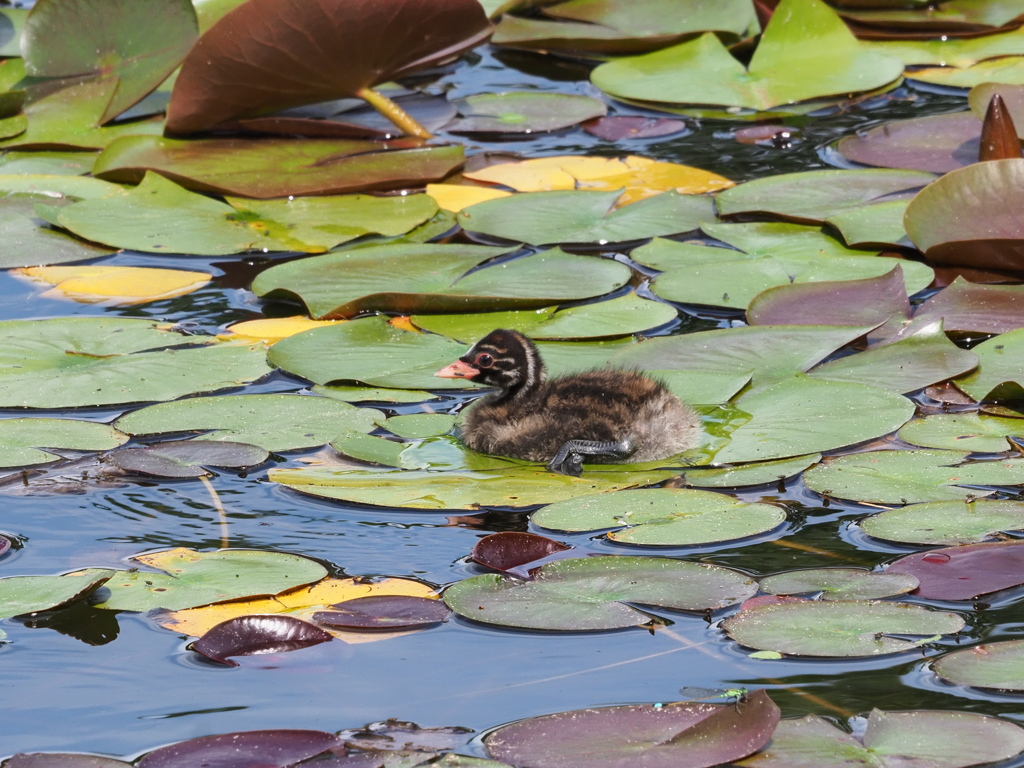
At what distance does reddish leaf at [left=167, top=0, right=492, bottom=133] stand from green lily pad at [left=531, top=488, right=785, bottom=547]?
4368mm

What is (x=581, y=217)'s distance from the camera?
7.54 meters

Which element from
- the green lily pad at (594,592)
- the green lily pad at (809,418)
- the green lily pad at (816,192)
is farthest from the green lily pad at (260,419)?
the green lily pad at (816,192)

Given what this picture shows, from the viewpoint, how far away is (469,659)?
12.3 ft

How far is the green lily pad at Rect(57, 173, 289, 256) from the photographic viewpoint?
23.9 feet

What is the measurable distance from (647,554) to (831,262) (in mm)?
2955

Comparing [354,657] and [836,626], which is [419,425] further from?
[836,626]

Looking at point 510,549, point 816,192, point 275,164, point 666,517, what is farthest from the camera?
point 275,164

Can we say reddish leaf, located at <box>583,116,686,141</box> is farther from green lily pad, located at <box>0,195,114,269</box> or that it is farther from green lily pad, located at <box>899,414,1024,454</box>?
green lily pad, located at <box>899,414,1024,454</box>

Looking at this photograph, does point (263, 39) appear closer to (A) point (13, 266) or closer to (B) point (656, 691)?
(A) point (13, 266)

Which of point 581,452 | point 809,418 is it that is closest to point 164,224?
point 581,452

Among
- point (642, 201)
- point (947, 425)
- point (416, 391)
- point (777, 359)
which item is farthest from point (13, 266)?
point (947, 425)

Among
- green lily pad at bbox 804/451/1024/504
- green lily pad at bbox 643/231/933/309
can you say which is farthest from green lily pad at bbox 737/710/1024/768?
green lily pad at bbox 643/231/933/309

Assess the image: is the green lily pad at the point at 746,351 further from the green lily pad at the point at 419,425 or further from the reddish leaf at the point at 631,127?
the reddish leaf at the point at 631,127

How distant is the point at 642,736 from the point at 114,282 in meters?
4.52
